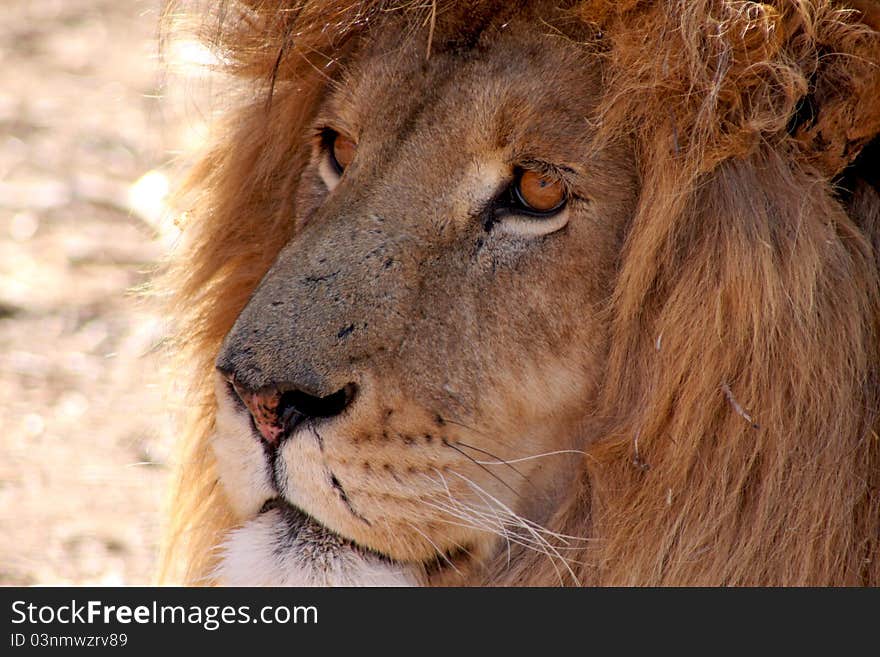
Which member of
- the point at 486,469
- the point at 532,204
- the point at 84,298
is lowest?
the point at 486,469

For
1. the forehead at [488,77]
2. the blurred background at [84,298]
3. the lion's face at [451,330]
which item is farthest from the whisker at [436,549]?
the blurred background at [84,298]

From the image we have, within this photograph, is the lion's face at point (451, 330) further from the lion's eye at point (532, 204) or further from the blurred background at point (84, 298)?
the blurred background at point (84, 298)

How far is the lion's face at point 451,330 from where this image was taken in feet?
7.23

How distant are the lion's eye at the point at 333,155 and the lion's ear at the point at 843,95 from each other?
92cm

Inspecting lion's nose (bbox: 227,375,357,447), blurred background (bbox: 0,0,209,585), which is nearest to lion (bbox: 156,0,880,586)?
lion's nose (bbox: 227,375,357,447)

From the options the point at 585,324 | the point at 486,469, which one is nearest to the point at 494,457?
the point at 486,469

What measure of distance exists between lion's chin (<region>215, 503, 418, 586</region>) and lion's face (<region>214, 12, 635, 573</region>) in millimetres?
25

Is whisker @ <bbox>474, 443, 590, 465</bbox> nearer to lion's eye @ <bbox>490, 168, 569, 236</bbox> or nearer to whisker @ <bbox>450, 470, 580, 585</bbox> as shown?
whisker @ <bbox>450, 470, 580, 585</bbox>

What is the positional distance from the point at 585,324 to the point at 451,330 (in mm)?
231

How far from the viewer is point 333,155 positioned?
2754 millimetres

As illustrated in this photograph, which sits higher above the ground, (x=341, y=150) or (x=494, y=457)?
(x=341, y=150)

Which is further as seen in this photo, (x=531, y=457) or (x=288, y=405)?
(x=531, y=457)

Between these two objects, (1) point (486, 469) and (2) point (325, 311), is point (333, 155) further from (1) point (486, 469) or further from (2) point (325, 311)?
(1) point (486, 469)

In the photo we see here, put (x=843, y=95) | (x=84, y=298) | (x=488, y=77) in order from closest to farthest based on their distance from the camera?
1. (x=843, y=95)
2. (x=488, y=77)
3. (x=84, y=298)
